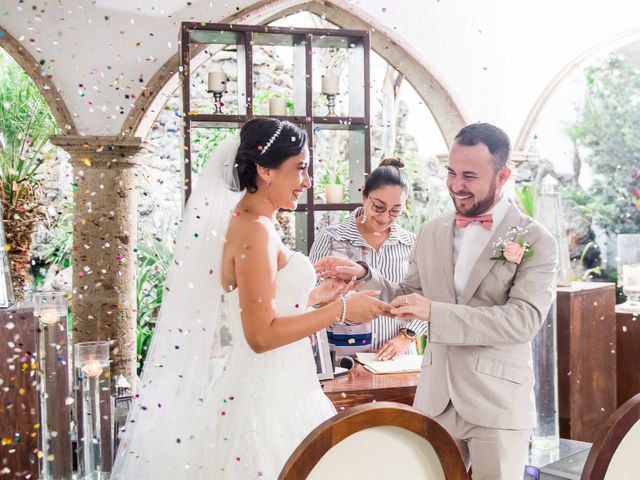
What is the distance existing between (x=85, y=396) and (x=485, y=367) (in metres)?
1.36

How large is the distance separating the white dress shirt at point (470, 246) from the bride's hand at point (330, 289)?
0.39 meters

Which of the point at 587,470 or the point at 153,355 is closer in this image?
the point at 587,470

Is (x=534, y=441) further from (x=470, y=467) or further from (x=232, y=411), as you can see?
(x=232, y=411)

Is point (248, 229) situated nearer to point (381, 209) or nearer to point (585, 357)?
point (381, 209)

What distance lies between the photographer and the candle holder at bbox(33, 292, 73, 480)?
263 centimetres

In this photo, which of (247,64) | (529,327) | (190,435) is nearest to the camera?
(529,327)

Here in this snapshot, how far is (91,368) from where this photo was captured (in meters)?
2.40

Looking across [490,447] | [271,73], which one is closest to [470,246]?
[490,447]

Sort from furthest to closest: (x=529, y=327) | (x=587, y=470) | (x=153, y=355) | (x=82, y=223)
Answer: (x=82, y=223), (x=153, y=355), (x=529, y=327), (x=587, y=470)

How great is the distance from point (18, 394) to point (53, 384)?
0.15 metres

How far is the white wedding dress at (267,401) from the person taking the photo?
2.01m

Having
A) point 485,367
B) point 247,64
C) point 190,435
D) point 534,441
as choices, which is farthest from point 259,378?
point 247,64

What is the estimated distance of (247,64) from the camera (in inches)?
154

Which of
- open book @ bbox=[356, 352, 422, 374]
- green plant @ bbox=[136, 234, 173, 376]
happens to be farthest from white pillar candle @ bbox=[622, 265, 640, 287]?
green plant @ bbox=[136, 234, 173, 376]
